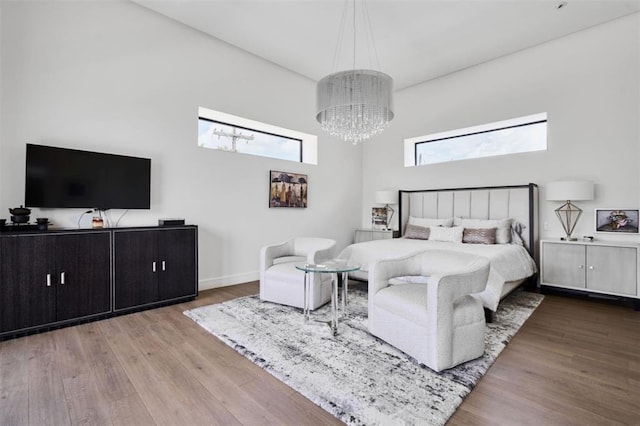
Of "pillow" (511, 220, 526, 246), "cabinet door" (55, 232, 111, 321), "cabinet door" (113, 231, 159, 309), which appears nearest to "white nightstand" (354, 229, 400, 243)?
"pillow" (511, 220, 526, 246)

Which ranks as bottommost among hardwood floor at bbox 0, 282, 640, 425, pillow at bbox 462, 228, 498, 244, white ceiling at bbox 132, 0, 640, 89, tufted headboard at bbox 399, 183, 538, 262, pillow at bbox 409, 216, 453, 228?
hardwood floor at bbox 0, 282, 640, 425

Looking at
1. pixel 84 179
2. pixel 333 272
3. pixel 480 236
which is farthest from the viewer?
pixel 480 236

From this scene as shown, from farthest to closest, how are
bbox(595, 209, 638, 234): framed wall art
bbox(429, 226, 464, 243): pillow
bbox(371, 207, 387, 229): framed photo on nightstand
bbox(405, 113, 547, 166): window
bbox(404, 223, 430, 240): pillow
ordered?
bbox(371, 207, 387, 229): framed photo on nightstand, bbox(404, 223, 430, 240): pillow, bbox(405, 113, 547, 166): window, bbox(429, 226, 464, 243): pillow, bbox(595, 209, 638, 234): framed wall art

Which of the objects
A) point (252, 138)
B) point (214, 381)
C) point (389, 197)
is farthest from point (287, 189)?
point (214, 381)

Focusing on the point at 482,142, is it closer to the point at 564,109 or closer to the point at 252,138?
the point at 564,109

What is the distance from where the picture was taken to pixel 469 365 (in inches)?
84.2

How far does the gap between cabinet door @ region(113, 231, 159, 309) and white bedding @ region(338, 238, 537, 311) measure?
236 centimetres

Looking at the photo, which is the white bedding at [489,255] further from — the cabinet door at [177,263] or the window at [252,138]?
the window at [252,138]

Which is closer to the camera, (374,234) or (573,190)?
(573,190)

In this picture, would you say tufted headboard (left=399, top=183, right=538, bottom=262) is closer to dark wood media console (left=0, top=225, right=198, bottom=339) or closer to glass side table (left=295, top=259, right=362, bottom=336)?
glass side table (left=295, top=259, right=362, bottom=336)

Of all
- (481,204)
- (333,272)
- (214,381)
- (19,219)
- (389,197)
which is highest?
(389,197)

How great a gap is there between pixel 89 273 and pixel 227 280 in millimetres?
1779

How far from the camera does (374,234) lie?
5.88 meters

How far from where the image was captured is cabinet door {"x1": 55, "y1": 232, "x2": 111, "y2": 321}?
279 cm
